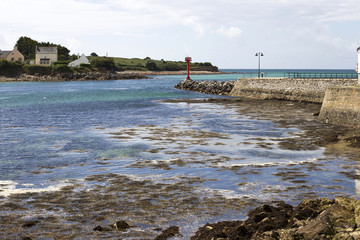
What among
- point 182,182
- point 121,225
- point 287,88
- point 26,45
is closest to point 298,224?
point 121,225

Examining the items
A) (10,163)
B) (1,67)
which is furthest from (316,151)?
(1,67)

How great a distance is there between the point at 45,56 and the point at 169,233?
5337 inches

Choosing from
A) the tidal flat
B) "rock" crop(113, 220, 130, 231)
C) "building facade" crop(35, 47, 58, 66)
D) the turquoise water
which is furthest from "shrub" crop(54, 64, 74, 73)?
"rock" crop(113, 220, 130, 231)

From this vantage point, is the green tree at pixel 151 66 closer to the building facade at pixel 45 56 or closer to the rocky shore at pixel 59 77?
the rocky shore at pixel 59 77

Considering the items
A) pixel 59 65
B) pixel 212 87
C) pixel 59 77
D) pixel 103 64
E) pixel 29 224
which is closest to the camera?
pixel 29 224

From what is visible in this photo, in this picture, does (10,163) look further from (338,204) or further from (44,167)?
(338,204)

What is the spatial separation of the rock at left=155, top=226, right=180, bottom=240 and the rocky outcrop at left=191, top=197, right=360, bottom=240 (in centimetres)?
50

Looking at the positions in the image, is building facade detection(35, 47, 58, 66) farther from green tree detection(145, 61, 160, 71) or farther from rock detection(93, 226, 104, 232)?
rock detection(93, 226, 104, 232)

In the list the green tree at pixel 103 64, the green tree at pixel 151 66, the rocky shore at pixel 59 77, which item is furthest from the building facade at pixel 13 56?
the green tree at pixel 151 66

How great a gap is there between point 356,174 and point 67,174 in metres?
10.3

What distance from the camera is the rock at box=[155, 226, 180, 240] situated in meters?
9.80

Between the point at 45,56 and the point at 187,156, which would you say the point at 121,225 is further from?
the point at 45,56

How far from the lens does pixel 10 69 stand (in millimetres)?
127188

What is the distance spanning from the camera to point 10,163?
58.9 feet
